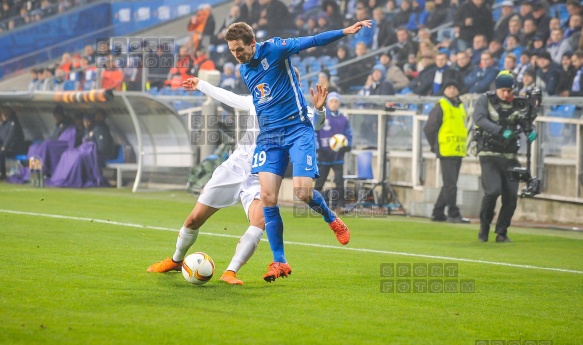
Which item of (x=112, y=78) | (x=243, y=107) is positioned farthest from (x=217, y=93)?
(x=112, y=78)

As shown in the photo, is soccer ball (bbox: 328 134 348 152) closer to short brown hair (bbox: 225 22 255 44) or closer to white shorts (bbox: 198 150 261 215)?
white shorts (bbox: 198 150 261 215)

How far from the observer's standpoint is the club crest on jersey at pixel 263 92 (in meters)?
8.59

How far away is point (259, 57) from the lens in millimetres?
8539

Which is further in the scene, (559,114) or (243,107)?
(559,114)

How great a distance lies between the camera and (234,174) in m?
9.02

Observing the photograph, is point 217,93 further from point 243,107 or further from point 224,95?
point 243,107

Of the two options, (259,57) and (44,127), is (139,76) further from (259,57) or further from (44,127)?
(259,57)

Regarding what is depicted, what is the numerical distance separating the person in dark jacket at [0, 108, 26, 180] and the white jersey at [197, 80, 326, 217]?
56.8 feet

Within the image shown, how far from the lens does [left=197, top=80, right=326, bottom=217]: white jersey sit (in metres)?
8.82

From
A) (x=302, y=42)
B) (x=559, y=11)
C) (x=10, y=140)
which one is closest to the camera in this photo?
(x=302, y=42)

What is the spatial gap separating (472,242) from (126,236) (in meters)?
4.60

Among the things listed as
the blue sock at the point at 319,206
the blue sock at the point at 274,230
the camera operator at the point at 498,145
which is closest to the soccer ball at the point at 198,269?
the blue sock at the point at 274,230

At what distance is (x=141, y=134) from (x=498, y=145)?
36.0 ft

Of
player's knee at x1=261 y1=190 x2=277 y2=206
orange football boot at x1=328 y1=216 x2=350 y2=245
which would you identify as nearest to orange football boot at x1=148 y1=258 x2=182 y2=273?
player's knee at x1=261 y1=190 x2=277 y2=206
